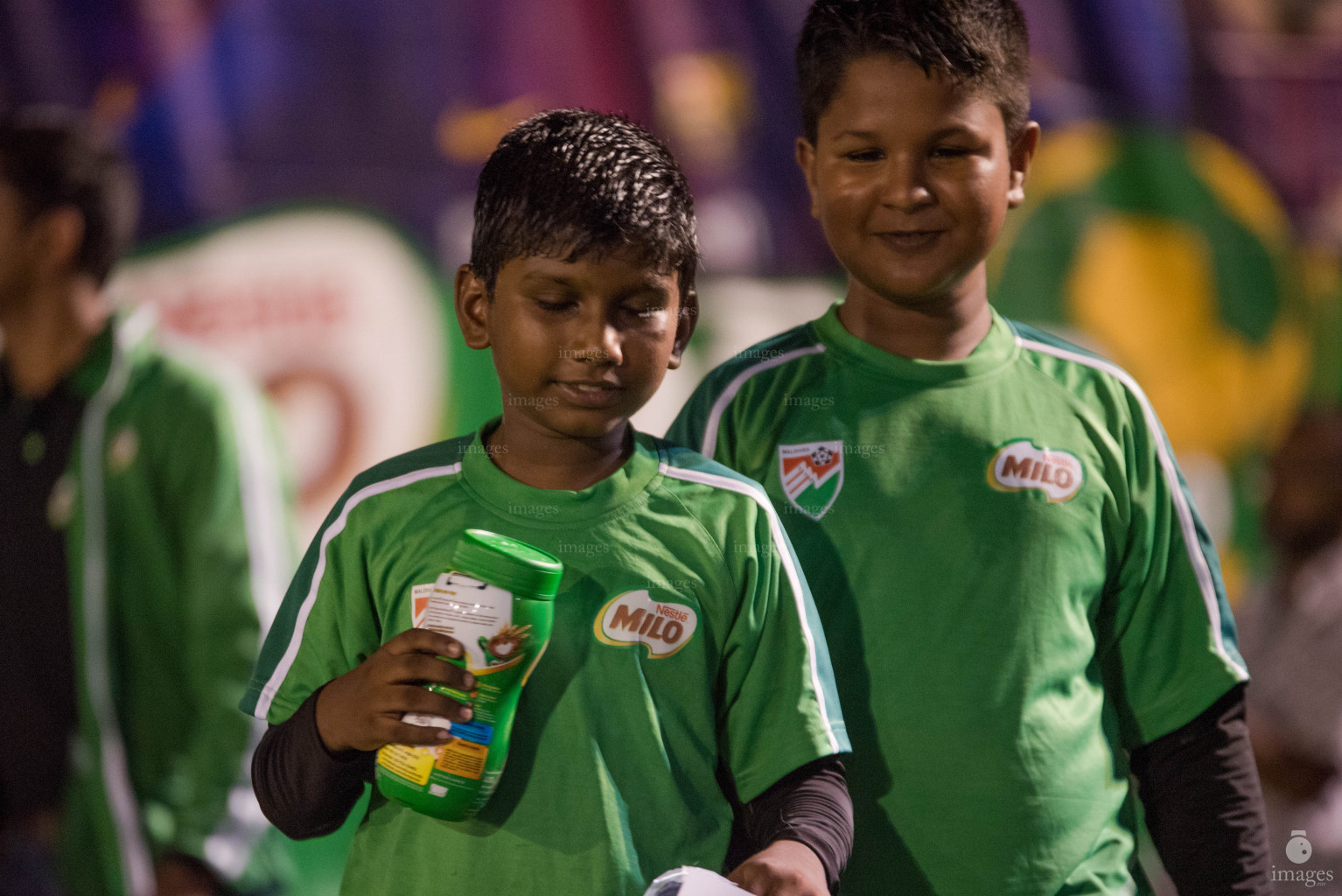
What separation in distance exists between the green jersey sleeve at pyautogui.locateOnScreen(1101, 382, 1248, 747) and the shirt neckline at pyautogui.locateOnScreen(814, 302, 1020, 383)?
0.51 feet

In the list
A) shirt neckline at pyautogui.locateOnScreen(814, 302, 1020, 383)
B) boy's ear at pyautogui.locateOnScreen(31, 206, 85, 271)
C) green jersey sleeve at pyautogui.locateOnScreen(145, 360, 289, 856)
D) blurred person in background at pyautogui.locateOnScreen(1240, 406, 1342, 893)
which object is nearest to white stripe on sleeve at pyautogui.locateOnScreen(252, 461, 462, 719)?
shirt neckline at pyautogui.locateOnScreen(814, 302, 1020, 383)

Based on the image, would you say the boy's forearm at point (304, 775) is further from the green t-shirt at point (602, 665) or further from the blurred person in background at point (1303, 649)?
the blurred person in background at point (1303, 649)

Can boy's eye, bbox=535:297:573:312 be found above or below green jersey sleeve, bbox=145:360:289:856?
above

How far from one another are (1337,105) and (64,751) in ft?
9.41

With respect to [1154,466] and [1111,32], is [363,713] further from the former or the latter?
[1111,32]

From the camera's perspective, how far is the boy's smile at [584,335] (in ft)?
3.38

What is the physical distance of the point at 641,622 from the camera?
104cm

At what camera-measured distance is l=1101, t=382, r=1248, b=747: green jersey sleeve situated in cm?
129

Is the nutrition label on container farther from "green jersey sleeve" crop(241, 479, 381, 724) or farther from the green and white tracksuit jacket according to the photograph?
the green and white tracksuit jacket

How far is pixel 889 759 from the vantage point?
1.23 metres

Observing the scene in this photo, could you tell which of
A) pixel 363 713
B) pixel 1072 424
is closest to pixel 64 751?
pixel 363 713

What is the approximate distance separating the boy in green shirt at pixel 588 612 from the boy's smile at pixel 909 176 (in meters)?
0.23

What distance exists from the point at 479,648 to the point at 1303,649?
218 cm

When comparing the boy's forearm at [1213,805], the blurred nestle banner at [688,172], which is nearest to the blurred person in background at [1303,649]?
the blurred nestle banner at [688,172]
